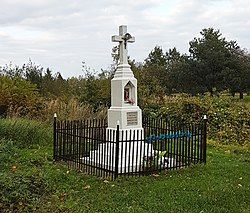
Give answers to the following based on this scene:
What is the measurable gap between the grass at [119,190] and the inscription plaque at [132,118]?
1.60 meters

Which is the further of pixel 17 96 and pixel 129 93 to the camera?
pixel 17 96

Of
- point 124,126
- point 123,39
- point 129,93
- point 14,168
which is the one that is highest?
point 123,39

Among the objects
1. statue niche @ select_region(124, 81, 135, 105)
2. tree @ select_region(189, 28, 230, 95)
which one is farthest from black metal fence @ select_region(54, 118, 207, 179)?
tree @ select_region(189, 28, 230, 95)

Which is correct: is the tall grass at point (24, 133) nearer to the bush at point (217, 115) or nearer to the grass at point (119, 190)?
the grass at point (119, 190)

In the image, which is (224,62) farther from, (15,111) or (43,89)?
(15,111)

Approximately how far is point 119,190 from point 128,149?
1.65 metres

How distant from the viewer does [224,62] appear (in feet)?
136

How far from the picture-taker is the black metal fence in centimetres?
891

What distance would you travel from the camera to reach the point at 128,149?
9.16m

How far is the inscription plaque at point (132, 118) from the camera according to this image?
9.91 metres

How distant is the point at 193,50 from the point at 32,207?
135ft

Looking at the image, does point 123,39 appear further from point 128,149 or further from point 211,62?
point 211,62

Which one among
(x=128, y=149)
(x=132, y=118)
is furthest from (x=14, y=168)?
(x=132, y=118)

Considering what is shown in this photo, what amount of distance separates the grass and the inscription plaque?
160 cm
